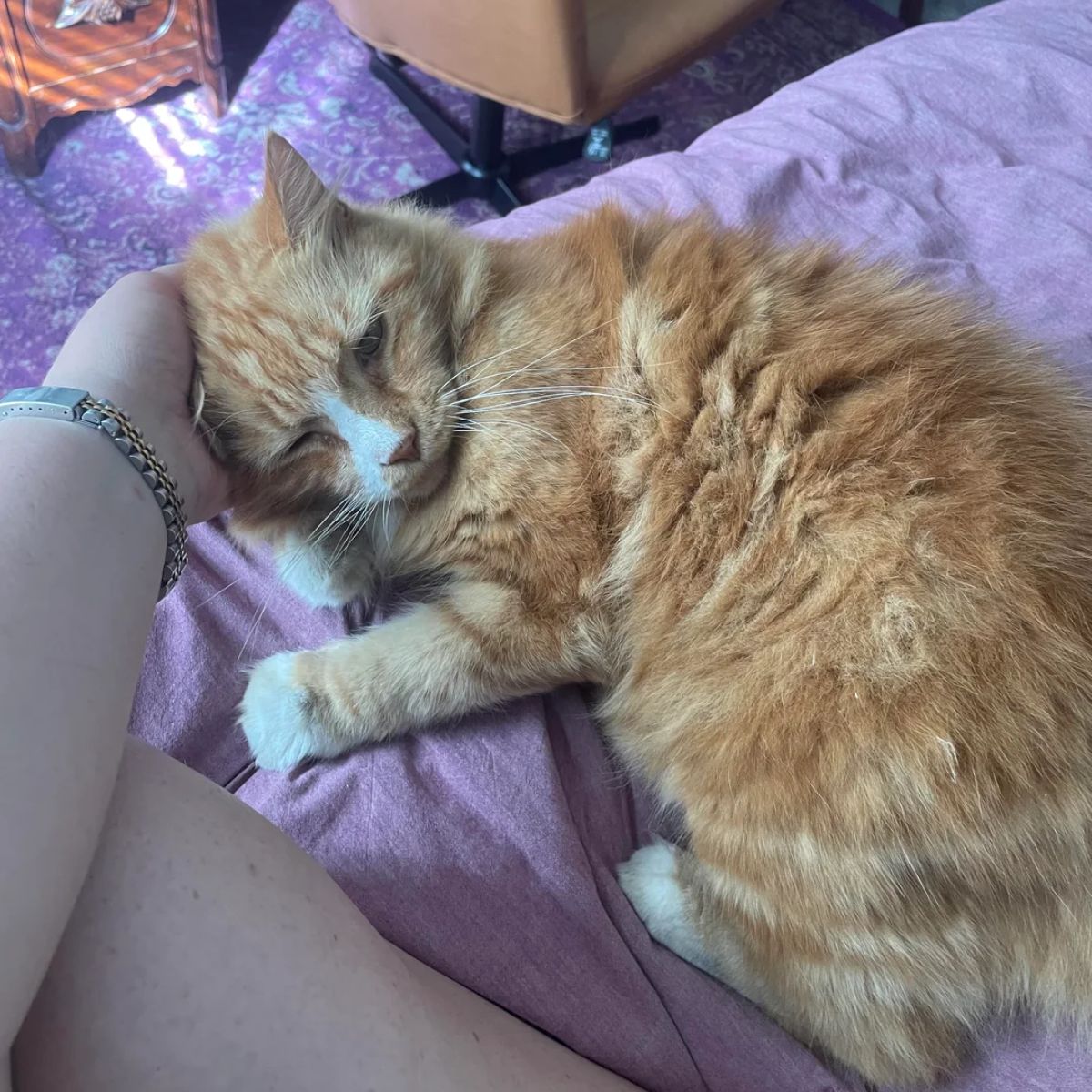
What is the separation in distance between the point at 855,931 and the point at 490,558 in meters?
0.62

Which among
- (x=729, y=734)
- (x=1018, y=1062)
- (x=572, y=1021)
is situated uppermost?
(x=729, y=734)

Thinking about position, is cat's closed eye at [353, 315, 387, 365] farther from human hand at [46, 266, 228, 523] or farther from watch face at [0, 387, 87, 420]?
watch face at [0, 387, 87, 420]

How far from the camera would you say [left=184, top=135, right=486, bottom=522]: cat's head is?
3.80 ft

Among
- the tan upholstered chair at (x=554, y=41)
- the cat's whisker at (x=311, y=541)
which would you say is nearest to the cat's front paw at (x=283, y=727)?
the cat's whisker at (x=311, y=541)

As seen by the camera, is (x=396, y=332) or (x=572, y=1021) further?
(x=396, y=332)

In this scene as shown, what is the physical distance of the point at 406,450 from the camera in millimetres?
1157

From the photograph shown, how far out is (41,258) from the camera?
253cm

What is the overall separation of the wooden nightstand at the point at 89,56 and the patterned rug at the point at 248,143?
0.23 ft

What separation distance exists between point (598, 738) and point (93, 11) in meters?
2.51

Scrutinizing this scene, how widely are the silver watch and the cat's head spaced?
Result: 0.19 metres

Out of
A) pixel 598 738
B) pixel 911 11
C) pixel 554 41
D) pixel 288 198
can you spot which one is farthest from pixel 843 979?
pixel 911 11

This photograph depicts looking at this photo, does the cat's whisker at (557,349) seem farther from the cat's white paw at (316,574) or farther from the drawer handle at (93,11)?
the drawer handle at (93,11)

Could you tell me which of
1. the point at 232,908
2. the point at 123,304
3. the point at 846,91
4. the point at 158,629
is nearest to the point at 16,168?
the point at 123,304

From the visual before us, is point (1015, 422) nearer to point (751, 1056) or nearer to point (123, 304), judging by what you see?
point (751, 1056)
